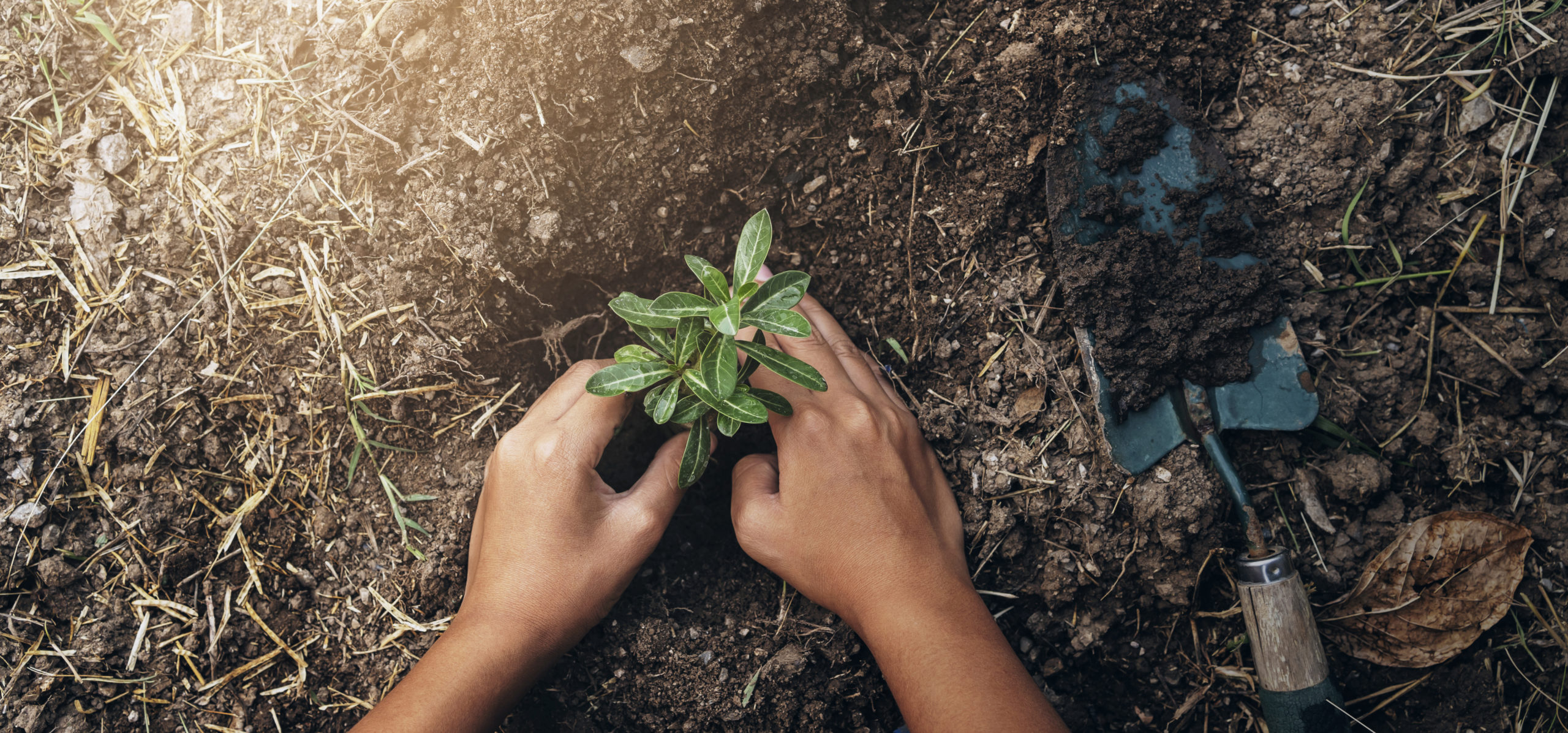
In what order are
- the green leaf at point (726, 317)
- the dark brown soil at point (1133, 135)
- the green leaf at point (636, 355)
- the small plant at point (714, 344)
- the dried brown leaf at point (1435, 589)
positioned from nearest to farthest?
1. the green leaf at point (726, 317)
2. the small plant at point (714, 344)
3. the green leaf at point (636, 355)
4. the dried brown leaf at point (1435, 589)
5. the dark brown soil at point (1133, 135)

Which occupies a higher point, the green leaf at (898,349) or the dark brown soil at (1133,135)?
the dark brown soil at (1133,135)

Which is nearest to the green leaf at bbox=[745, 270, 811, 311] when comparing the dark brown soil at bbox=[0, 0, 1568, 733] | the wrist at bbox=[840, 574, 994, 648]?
the dark brown soil at bbox=[0, 0, 1568, 733]

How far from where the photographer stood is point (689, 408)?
2.07 meters

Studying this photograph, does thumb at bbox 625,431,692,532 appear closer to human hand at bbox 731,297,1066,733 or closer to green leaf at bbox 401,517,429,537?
human hand at bbox 731,297,1066,733

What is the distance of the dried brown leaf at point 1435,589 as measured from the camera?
2252mm

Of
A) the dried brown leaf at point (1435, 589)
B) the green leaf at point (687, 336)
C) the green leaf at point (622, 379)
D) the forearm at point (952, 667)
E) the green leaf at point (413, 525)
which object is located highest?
the green leaf at point (687, 336)

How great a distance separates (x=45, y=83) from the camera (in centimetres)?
244

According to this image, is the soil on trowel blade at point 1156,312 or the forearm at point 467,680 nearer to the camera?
the forearm at point 467,680

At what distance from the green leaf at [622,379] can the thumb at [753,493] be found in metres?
0.52

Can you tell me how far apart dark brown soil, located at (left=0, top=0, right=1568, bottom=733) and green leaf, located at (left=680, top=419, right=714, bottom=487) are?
550 millimetres

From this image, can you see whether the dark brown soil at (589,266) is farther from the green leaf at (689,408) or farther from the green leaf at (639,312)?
the green leaf at (689,408)

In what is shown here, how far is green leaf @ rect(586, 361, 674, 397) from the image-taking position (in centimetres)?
197

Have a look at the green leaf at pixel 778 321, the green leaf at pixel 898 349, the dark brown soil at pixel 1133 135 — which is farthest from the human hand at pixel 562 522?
the dark brown soil at pixel 1133 135

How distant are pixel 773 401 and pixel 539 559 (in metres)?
0.82
